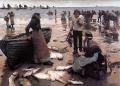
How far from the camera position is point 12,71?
1706cm

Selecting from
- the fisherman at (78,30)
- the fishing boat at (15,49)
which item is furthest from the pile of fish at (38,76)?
the fisherman at (78,30)

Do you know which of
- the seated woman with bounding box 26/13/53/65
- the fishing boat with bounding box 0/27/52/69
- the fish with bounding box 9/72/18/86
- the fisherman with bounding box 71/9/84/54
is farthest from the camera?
the fisherman with bounding box 71/9/84/54

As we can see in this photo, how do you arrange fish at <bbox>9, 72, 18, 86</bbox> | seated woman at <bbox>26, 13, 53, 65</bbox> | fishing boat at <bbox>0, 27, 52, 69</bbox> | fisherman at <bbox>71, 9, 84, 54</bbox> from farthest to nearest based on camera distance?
fisherman at <bbox>71, 9, 84, 54</bbox> < fishing boat at <bbox>0, 27, 52, 69</bbox> < seated woman at <bbox>26, 13, 53, 65</bbox> < fish at <bbox>9, 72, 18, 86</bbox>

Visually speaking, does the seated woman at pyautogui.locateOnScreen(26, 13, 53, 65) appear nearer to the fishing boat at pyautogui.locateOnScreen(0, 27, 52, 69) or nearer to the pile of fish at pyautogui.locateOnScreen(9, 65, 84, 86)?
the fishing boat at pyautogui.locateOnScreen(0, 27, 52, 69)

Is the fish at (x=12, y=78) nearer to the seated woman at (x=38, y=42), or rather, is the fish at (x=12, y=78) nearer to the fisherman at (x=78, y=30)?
the seated woman at (x=38, y=42)

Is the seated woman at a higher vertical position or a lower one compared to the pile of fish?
higher

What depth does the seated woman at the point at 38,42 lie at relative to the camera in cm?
1705

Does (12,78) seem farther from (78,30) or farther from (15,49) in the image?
(78,30)

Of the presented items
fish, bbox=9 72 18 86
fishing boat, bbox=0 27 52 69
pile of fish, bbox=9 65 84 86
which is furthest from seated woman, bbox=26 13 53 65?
fish, bbox=9 72 18 86

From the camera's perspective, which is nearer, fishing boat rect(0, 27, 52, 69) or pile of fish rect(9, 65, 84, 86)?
pile of fish rect(9, 65, 84, 86)

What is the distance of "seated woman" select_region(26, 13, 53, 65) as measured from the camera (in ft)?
55.9

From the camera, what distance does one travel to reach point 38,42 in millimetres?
17188

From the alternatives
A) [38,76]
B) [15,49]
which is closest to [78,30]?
[15,49]

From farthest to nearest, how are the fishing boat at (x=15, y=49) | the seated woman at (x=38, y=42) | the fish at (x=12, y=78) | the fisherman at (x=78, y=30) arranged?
the fisherman at (x=78, y=30)
the fishing boat at (x=15, y=49)
the seated woman at (x=38, y=42)
the fish at (x=12, y=78)
